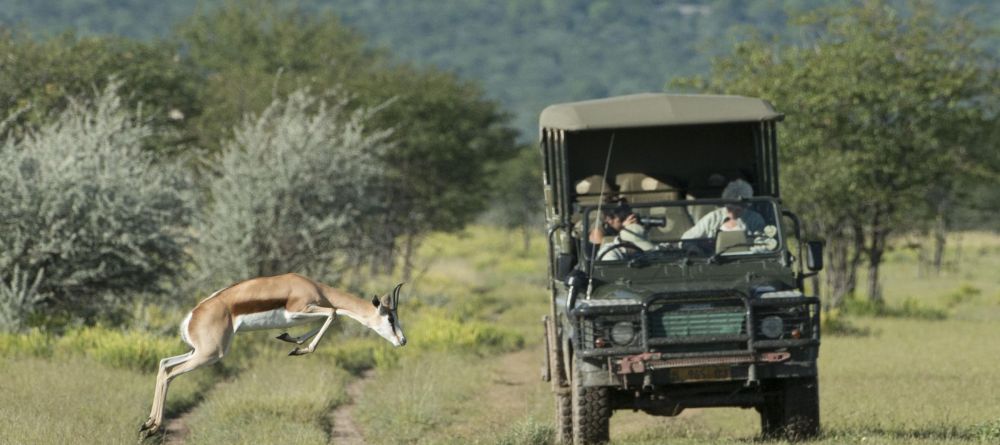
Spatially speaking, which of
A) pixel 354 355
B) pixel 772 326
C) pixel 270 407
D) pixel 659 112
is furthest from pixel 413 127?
pixel 772 326

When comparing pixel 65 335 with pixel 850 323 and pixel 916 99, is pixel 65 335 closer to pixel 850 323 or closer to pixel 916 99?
pixel 850 323

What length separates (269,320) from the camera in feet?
27.4

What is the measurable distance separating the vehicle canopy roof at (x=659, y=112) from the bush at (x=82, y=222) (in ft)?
30.5

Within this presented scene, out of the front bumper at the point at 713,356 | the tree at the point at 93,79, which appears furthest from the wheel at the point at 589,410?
the tree at the point at 93,79

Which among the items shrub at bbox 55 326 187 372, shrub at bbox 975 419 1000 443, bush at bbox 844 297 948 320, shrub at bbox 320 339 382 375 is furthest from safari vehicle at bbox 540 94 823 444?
bush at bbox 844 297 948 320

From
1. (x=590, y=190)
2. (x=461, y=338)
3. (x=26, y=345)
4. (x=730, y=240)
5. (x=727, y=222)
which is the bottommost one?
(x=461, y=338)

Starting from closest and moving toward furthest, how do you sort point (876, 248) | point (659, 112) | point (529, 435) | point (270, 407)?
point (529, 435)
point (659, 112)
point (270, 407)
point (876, 248)

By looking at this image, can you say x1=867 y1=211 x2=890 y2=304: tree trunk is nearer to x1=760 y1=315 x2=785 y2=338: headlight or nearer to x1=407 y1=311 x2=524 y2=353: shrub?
x1=407 y1=311 x2=524 y2=353: shrub

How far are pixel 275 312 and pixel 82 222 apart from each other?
43.6 ft

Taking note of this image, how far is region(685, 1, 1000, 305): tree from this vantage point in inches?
1144

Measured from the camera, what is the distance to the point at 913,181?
98.2ft

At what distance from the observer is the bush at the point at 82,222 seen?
20.3 m

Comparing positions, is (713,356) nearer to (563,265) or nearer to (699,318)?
(699,318)

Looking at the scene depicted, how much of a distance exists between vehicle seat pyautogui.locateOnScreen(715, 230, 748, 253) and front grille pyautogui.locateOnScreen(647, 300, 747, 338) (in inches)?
43.5
